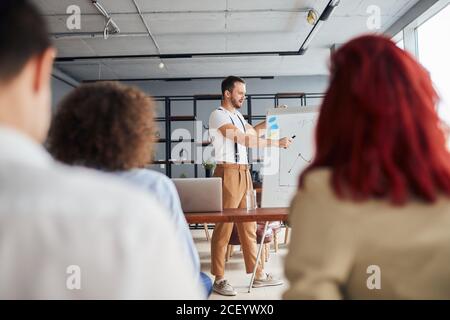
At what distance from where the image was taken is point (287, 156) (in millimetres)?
3354

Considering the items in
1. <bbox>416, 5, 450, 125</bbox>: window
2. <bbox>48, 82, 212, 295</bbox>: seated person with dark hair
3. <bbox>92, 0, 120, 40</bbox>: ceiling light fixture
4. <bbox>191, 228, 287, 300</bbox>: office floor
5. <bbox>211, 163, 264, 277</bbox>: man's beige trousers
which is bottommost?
<bbox>191, 228, 287, 300</bbox>: office floor

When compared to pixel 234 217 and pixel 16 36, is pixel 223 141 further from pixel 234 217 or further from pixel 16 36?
pixel 16 36

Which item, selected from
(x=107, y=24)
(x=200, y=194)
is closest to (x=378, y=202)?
(x=200, y=194)

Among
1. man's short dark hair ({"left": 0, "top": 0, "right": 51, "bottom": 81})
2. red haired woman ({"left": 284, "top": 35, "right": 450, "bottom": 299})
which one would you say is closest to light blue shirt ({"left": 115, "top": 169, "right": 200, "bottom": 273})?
red haired woman ({"left": 284, "top": 35, "right": 450, "bottom": 299})

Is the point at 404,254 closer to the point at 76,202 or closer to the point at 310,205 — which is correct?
the point at 310,205

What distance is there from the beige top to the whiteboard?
8.19ft

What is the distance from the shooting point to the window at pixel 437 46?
4.97m

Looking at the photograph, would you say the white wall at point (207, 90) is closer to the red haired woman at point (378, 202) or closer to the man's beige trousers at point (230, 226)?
the man's beige trousers at point (230, 226)

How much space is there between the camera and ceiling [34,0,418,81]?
5.04 metres

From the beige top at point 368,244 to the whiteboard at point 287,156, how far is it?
2496 millimetres

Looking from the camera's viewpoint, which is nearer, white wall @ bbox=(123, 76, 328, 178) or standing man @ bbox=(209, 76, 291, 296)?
standing man @ bbox=(209, 76, 291, 296)

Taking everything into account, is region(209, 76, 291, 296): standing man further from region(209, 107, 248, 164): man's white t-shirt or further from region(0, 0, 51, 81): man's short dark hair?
region(0, 0, 51, 81): man's short dark hair

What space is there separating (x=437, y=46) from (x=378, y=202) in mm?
5317

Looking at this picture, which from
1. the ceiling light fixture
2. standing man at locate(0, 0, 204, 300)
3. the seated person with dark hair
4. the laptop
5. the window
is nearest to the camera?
standing man at locate(0, 0, 204, 300)
